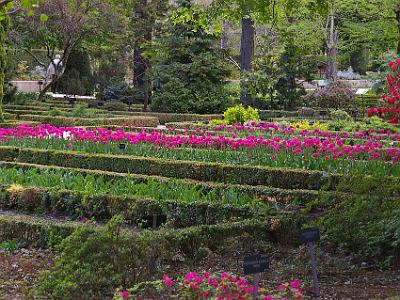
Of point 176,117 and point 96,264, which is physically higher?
point 176,117

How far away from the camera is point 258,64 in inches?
960

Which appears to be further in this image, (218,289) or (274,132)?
(274,132)

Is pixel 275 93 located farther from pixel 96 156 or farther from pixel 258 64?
pixel 96 156

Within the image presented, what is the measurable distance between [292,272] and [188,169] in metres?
4.32

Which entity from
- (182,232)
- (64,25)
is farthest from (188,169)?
(64,25)

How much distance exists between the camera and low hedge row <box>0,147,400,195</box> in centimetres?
1007

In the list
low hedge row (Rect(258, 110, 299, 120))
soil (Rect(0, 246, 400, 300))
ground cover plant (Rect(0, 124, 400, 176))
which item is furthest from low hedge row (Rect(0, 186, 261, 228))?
low hedge row (Rect(258, 110, 299, 120))

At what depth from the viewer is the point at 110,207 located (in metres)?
9.00

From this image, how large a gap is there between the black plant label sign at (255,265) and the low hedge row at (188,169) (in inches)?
147

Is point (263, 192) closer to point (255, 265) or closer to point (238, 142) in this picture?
→ point (238, 142)

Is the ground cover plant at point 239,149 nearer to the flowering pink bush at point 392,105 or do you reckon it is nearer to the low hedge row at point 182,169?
the low hedge row at point 182,169

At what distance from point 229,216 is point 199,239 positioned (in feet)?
3.85

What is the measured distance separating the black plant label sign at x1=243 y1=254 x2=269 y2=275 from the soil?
136cm

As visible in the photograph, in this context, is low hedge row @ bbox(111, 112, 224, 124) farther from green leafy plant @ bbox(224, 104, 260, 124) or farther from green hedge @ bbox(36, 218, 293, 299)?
green hedge @ bbox(36, 218, 293, 299)
